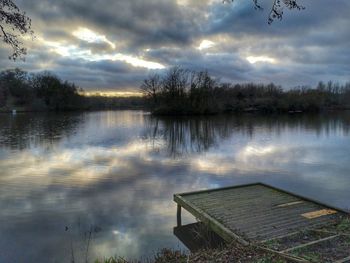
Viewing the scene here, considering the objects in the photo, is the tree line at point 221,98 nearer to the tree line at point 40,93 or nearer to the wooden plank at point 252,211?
the tree line at point 40,93

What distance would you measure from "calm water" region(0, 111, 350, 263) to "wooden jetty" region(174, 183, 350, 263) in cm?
81

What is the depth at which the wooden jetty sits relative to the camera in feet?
17.8

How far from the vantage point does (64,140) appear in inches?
874

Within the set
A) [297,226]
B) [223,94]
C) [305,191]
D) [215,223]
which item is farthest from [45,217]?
[223,94]

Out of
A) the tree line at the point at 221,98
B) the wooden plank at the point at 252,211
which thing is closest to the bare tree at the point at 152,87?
the tree line at the point at 221,98

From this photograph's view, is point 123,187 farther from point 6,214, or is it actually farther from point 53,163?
point 53,163

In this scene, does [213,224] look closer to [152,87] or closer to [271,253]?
[271,253]

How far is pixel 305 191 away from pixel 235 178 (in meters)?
2.51

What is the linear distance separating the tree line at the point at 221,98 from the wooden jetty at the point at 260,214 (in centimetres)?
4520

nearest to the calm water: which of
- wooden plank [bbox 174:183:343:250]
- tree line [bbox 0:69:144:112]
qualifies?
wooden plank [bbox 174:183:343:250]

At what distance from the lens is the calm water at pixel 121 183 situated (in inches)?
259

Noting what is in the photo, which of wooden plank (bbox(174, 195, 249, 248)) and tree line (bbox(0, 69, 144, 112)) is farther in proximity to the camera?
tree line (bbox(0, 69, 144, 112))

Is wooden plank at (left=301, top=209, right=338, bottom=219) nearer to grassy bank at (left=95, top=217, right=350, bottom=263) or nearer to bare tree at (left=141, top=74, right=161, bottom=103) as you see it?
grassy bank at (left=95, top=217, right=350, bottom=263)

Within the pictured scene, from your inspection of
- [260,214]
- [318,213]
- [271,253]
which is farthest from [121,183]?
[271,253]
